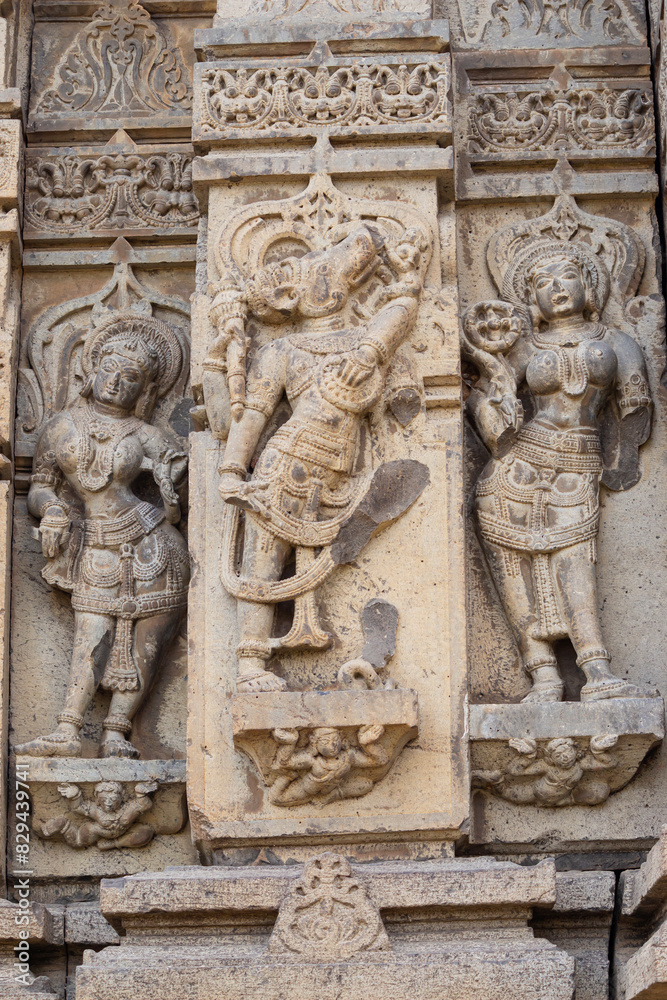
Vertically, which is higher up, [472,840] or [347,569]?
[347,569]

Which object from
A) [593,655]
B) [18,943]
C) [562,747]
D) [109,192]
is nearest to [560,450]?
[593,655]

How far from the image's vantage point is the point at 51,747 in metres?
6.54

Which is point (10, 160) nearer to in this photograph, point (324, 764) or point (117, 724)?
point (117, 724)

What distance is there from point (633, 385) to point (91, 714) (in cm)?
251

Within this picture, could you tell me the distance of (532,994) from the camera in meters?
5.51

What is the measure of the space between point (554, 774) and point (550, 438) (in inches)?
51.9

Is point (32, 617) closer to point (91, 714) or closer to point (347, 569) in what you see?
point (91, 714)

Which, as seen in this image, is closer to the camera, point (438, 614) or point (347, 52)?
point (438, 614)

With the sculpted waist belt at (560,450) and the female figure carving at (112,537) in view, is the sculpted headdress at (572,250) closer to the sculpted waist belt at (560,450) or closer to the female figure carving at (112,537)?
the sculpted waist belt at (560,450)

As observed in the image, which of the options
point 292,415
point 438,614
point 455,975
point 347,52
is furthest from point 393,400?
point 455,975

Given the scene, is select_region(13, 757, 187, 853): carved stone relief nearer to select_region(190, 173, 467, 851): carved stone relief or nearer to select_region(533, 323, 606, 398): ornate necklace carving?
select_region(190, 173, 467, 851): carved stone relief

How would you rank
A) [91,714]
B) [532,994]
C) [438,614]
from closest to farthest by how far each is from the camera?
[532,994] → [438,614] → [91,714]

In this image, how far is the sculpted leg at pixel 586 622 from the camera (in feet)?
20.7

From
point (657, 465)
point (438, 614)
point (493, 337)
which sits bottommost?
point (438, 614)
